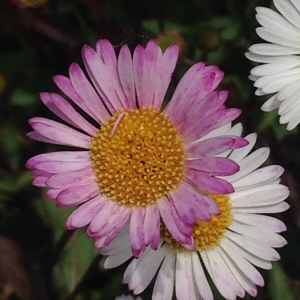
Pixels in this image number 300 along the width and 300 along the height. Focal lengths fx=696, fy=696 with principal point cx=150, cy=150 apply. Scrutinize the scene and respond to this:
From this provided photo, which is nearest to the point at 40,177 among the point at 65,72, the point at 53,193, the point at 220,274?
the point at 53,193

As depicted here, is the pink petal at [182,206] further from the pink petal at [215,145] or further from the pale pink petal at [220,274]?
the pale pink petal at [220,274]

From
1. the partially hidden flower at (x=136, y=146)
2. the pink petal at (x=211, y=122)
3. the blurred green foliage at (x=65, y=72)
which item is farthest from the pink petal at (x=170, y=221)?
the blurred green foliage at (x=65, y=72)

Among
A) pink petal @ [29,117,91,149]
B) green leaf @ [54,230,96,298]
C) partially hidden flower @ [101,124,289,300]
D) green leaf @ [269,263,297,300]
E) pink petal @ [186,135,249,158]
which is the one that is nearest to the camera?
pink petal @ [186,135,249,158]

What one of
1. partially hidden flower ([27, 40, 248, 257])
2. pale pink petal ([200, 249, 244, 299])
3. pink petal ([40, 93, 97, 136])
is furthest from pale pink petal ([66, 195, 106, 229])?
pale pink petal ([200, 249, 244, 299])

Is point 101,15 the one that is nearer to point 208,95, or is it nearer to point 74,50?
point 74,50

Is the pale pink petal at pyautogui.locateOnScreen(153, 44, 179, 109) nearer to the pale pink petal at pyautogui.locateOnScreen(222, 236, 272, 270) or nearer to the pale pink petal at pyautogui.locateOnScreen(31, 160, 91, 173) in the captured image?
the pale pink petal at pyautogui.locateOnScreen(31, 160, 91, 173)
